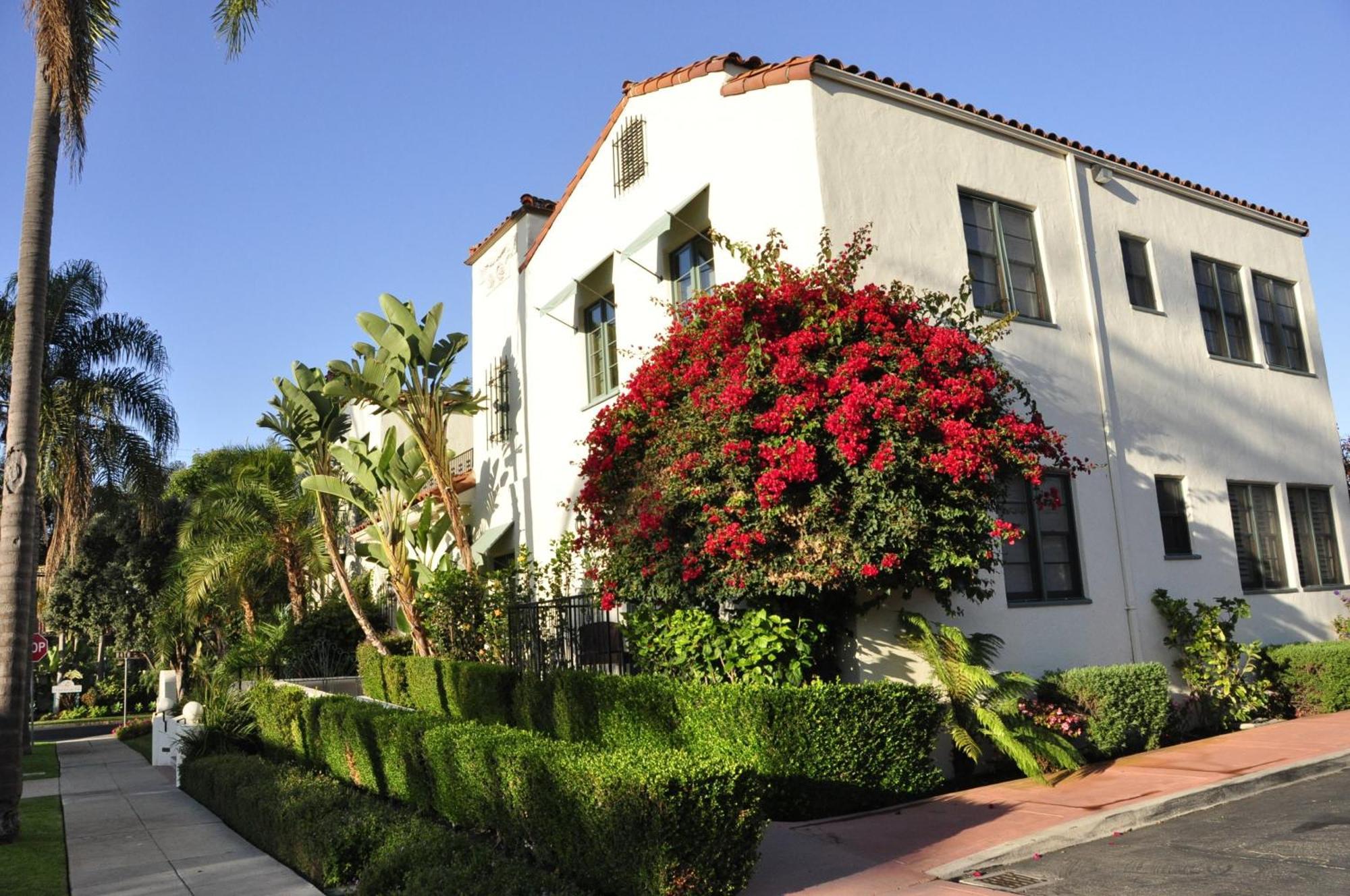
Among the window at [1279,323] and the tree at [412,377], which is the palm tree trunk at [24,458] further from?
the window at [1279,323]

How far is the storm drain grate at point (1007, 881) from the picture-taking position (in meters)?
6.12

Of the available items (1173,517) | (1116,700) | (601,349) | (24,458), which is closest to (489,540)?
(601,349)

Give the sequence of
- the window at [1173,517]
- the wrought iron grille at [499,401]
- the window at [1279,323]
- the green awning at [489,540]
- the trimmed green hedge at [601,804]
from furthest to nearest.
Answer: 1. the wrought iron grille at [499,401]
2. the green awning at [489,540]
3. the window at [1279,323]
4. the window at [1173,517]
5. the trimmed green hedge at [601,804]

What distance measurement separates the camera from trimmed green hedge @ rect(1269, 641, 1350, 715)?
12.3m

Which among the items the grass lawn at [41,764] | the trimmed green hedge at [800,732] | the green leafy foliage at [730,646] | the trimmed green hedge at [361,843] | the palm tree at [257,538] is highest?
the palm tree at [257,538]

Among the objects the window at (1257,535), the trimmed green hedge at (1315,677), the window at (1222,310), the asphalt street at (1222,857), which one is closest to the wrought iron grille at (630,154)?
the window at (1222,310)

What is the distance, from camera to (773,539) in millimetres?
8555

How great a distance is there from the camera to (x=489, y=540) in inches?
645

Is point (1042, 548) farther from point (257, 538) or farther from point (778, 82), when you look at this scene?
point (257, 538)

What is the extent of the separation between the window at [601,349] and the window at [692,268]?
159cm

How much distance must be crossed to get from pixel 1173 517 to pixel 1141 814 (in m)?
6.26

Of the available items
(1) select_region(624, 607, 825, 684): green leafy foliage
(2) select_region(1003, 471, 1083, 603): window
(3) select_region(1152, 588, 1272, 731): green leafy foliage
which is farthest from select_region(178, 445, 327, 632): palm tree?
(3) select_region(1152, 588, 1272, 731): green leafy foliage

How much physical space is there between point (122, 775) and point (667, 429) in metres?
12.1

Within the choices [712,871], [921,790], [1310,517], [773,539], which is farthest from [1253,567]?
[712,871]
